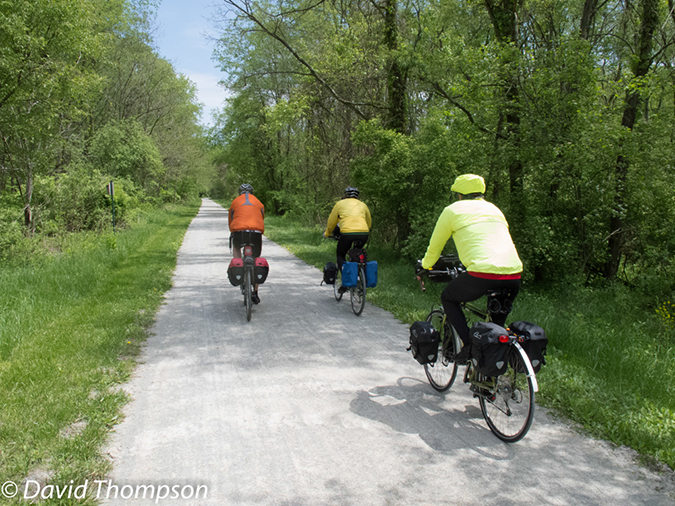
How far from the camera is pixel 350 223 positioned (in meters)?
8.15

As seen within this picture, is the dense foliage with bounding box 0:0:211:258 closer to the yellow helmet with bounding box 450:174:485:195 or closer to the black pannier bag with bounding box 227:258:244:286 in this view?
the black pannier bag with bounding box 227:258:244:286

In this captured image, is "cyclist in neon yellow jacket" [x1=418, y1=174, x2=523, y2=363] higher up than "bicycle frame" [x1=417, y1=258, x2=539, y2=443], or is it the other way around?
"cyclist in neon yellow jacket" [x1=418, y1=174, x2=523, y2=363]

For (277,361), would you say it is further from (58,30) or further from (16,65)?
(58,30)

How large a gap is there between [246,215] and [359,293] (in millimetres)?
2258

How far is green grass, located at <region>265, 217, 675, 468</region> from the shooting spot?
387cm

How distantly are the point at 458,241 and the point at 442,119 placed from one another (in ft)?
25.1

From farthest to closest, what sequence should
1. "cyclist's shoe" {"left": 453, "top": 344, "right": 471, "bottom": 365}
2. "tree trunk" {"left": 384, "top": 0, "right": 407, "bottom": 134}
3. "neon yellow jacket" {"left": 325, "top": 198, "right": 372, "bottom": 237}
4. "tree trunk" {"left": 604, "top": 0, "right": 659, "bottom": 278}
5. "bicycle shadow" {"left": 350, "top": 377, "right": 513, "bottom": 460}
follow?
"tree trunk" {"left": 384, "top": 0, "right": 407, "bottom": 134} < "tree trunk" {"left": 604, "top": 0, "right": 659, "bottom": 278} < "neon yellow jacket" {"left": 325, "top": 198, "right": 372, "bottom": 237} < "cyclist's shoe" {"left": 453, "top": 344, "right": 471, "bottom": 365} < "bicycle shadow" {"left": 350, "top": 377, "right": 513, "bottom": 460}

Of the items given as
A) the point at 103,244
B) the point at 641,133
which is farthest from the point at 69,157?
the point at 641,133

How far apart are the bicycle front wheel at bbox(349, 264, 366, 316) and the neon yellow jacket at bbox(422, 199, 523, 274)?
355cm

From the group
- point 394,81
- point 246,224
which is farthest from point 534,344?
point 394,81

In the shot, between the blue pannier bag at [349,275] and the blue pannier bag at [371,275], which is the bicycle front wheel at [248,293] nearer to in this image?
the blue pannier bag at [349,275]

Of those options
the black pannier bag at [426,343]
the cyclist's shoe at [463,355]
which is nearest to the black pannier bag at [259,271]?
the black pannier bag at [426,343]

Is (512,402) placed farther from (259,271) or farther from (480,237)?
(259,271)

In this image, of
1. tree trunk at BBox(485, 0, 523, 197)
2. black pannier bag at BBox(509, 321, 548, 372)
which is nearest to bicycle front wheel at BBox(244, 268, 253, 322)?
black pannier bag at BBox(509, 321, 548, 372)
